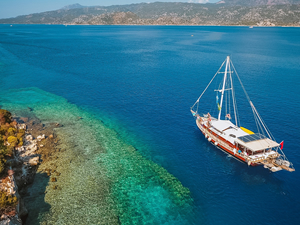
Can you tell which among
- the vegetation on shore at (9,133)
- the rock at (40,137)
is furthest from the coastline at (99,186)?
the vegetation on shore at (9,133)

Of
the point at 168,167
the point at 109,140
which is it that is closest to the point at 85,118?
the point at 109,140

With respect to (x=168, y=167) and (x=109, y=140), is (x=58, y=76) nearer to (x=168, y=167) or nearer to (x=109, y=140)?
(x=109, y=140)

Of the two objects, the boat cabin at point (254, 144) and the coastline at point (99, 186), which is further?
the boat cabin at point (254, 144)

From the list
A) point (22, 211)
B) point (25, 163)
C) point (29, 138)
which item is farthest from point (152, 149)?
point (29, 138)

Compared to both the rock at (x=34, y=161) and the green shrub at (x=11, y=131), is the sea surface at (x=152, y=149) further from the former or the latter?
the green shrub at (x=11, y=131)

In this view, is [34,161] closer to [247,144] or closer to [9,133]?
[9,133]
